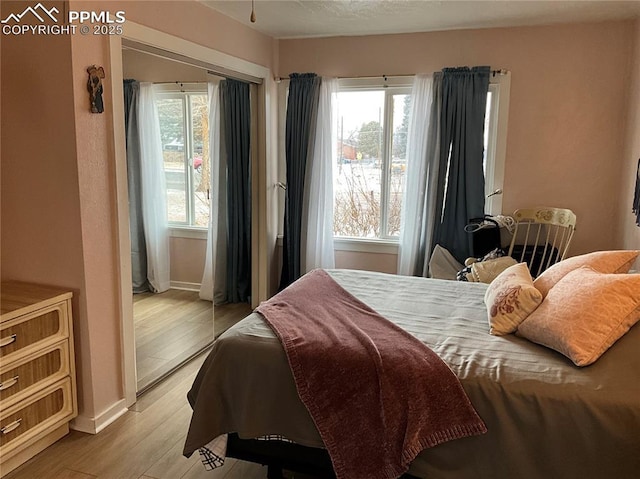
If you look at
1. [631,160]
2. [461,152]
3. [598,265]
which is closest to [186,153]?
[461,152]

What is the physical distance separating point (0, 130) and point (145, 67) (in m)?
0.81

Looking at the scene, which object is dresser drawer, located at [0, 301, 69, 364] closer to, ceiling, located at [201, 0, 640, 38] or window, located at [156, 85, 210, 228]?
window, located at [156, 85, 210, 228]

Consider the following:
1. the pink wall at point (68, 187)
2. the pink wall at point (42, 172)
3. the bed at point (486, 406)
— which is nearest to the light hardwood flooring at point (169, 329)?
the pink wall at point (68, 187)

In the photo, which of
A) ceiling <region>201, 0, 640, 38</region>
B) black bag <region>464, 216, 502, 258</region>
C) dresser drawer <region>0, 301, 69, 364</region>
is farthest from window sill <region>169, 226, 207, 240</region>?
black bag <region>464, 216, 502, 258</region>

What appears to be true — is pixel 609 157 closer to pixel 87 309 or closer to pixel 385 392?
pixel 385 392

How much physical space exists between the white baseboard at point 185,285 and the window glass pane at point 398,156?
1.72m

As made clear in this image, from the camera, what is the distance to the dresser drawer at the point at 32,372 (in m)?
2.22

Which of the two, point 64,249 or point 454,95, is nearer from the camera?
point 64,249

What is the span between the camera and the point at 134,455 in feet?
7.85

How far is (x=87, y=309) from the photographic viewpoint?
2506 millimetres

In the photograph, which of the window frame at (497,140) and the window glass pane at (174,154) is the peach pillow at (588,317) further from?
the window glass pane at (174,154)

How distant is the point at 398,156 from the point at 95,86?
248 centimetres

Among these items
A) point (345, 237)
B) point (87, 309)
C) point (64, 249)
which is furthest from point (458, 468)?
point (345, 237)

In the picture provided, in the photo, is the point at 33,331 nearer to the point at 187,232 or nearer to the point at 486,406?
the point at 187,232
